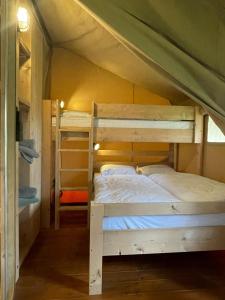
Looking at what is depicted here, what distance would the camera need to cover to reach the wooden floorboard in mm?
1845

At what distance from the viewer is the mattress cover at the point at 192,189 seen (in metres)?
2.07

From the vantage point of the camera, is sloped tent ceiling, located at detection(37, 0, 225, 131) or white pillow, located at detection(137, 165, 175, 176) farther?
white pillow, located at detection(137, 165, 175, 176)

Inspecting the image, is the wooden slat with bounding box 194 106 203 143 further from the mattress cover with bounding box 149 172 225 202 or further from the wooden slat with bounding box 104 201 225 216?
the wooden slat with bounding box 104 201 225 216

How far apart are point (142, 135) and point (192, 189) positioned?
3.79 ft

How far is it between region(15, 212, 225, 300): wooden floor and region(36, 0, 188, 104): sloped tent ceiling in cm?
189

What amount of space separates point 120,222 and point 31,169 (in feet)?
4.06

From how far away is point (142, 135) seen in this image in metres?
3.30

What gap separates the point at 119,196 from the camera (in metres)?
2.13

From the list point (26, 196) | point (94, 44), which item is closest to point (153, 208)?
point (26, 196)

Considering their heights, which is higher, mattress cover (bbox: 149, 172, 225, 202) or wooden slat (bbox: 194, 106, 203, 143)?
wooden slat (bbox: 194, 106, 203, 143)

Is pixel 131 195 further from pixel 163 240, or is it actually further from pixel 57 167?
pixel 57 167

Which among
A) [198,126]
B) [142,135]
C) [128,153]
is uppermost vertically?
[198,126]

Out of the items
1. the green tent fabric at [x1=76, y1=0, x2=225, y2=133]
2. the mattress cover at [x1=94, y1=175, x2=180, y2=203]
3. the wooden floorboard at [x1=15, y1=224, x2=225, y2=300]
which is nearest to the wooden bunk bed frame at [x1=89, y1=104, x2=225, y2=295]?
the mattress cover at [x1=94, y1=175, x2=180, y2=203]

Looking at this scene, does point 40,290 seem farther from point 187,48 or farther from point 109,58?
point 109,58
